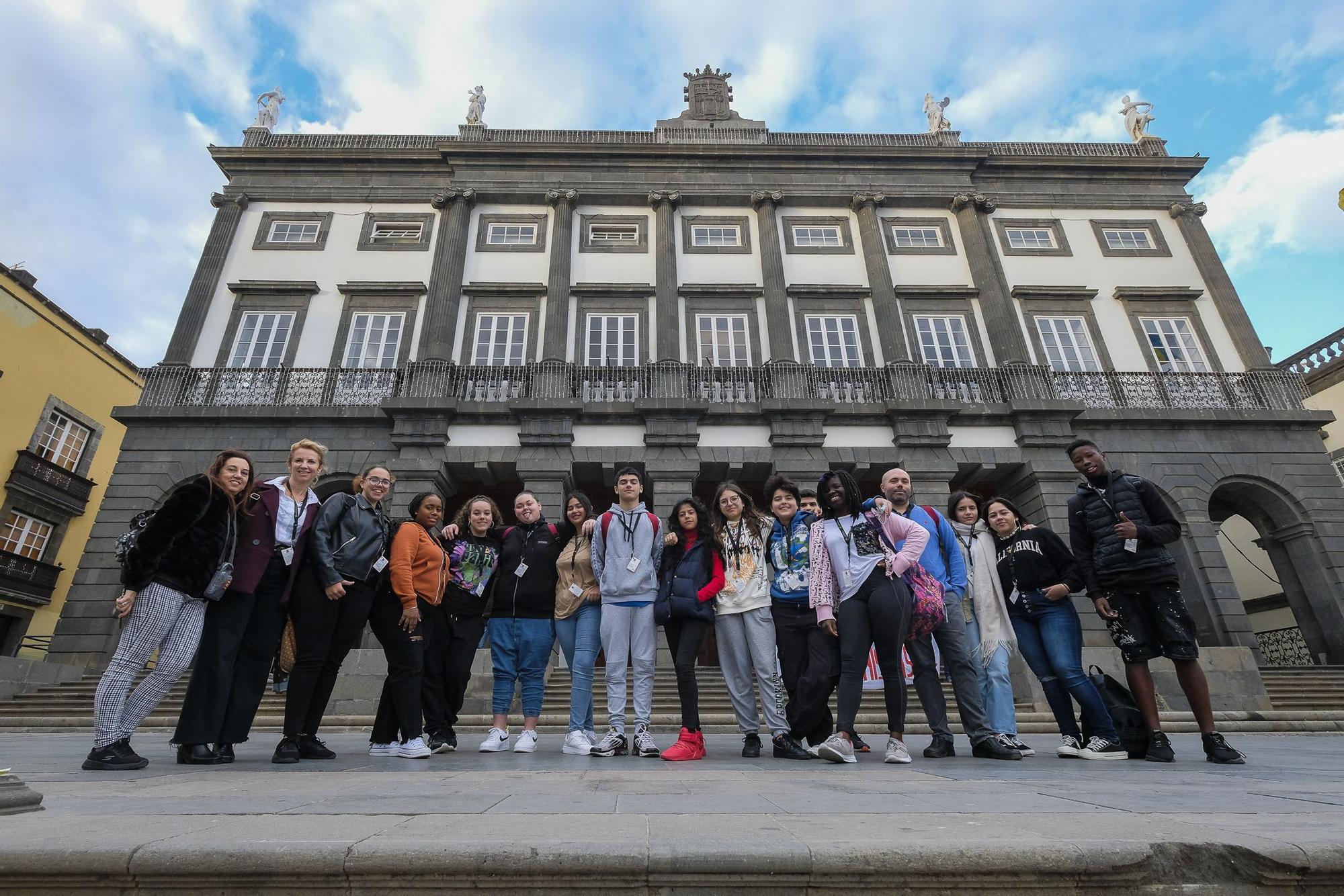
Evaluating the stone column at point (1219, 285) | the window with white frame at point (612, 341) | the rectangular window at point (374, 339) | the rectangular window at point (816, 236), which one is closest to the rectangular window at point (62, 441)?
the rectangular window at point (374, 339)

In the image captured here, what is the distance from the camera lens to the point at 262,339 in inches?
656

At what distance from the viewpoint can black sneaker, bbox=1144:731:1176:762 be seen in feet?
15.2

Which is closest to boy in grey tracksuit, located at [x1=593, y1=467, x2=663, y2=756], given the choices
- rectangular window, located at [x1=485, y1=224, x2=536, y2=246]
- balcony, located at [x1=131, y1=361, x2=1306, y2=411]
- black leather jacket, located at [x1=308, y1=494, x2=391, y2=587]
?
black leather jacket, located at [x1=308, y1=494, x2=391, y2=587]

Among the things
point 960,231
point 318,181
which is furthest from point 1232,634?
point 318,181

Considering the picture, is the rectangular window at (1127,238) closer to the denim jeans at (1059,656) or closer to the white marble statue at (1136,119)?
the white marble statue at (1136,119)

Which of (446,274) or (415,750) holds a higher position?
(446,274)

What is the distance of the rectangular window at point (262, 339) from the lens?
645 inches

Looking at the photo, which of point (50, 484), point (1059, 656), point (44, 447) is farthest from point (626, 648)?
point (44, 447)

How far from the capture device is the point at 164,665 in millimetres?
4227

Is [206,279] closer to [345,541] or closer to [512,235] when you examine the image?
[512,235]

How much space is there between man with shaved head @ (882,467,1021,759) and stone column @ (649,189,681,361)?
1113 centimetres

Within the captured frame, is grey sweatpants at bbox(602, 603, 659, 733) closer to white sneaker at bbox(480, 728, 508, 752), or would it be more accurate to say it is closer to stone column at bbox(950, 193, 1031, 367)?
white sneaker at bbox(480, 728, 508, 752)

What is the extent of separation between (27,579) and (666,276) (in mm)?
22803

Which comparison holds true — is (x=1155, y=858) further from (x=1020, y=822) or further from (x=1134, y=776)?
(x=1134, y=776)
